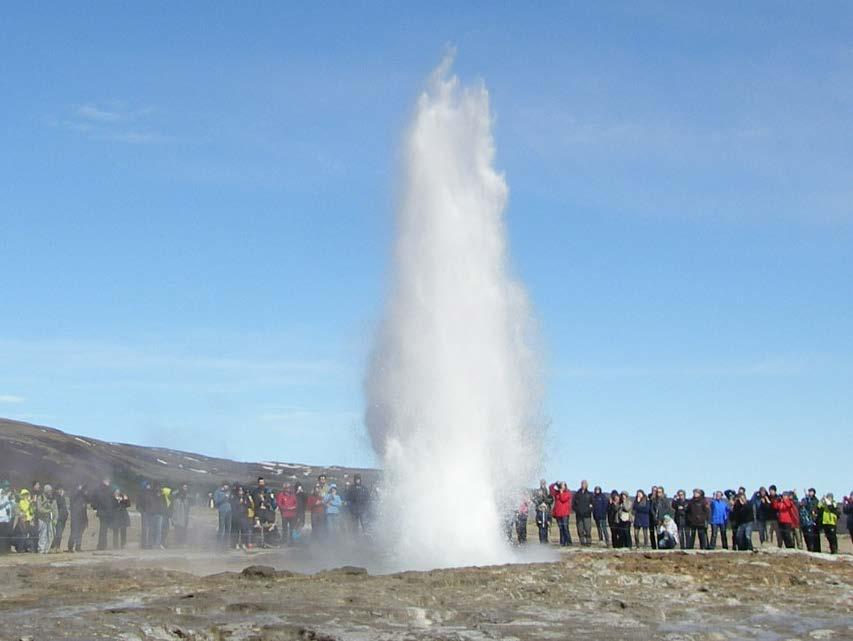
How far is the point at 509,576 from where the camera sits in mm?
16125

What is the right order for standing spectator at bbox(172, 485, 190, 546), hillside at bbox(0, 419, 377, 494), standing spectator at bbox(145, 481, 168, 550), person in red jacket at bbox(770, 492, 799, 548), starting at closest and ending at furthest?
person in red jacket at bbox(770, 492, 799, 548) < standing spectator at bbox(145, 481, 168, 550) < standing spectator at bbox(172, 485, 190, 546) < hillside at bbox(0, 419, 377, 494)

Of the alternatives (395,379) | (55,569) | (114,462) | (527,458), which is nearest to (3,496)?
(55,569)

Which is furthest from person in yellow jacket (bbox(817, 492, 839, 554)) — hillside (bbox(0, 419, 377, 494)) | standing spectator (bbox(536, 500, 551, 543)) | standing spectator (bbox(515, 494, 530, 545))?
hillside (bbox(0, 419, 377, 494))

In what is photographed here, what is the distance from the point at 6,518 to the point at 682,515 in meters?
14.6

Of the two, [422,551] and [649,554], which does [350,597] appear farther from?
[649,554]

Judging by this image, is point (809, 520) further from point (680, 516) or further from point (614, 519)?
point (614, 519)

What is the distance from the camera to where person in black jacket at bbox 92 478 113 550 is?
26.1 meters

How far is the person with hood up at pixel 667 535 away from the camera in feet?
78.3

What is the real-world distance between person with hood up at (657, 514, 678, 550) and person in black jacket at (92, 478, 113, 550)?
12136 millimetres

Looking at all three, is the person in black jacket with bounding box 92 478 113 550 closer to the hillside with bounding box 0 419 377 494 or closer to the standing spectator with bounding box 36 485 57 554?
the standing spectator with bounding box 36 485 57 554

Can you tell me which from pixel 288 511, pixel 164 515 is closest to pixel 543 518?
pixel 288 511

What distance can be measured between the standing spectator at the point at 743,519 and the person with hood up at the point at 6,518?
49.8 feet

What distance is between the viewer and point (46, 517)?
972 inches

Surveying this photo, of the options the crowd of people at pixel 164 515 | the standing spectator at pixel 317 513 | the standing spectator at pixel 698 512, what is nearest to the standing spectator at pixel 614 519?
the standing spectator at pixel 698 512
